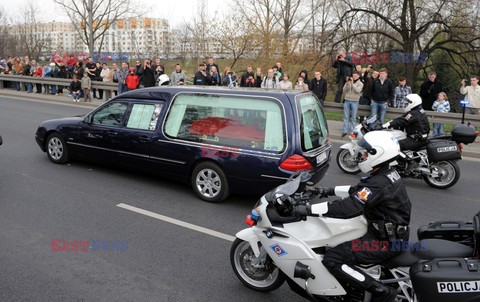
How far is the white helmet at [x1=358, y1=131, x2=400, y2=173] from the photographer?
3.35 metres

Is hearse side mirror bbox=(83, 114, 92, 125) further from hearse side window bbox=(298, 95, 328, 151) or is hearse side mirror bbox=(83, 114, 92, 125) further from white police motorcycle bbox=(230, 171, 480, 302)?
white police motorcycle bbox=(230, 171, 480, 302)

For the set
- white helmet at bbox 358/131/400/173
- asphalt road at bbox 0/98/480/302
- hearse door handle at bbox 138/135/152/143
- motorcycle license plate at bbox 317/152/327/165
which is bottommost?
asphalt road at bbox 0/98/480/302

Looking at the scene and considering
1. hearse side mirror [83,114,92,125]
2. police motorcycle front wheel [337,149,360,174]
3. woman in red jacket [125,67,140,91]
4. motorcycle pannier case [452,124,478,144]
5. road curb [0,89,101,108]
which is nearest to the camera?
motorcycle pannier case [452,124,478,144]

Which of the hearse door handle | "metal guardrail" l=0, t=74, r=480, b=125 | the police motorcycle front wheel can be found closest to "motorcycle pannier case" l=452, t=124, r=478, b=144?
the police motorcycle front wheel

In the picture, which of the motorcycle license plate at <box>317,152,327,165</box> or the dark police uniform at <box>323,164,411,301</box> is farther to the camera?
the motorcycle license plate at <box>317,152,327,165</box>

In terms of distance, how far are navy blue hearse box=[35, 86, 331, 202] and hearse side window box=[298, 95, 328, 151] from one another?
0.05 feet

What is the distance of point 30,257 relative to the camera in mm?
4625

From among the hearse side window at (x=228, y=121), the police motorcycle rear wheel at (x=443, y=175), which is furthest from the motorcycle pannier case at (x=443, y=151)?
the hearse side window at (x=228, y=121)

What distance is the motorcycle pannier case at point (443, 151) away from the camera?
23.8 ft

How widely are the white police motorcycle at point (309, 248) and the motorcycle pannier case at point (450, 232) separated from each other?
0.24 m

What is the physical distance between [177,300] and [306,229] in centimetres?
135

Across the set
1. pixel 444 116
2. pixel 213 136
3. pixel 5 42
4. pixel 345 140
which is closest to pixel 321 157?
pixel 213 136

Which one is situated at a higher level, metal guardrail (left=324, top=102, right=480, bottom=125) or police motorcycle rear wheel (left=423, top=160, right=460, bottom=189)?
metal guardrail (left=324, top=102, right=480, bottom=125)

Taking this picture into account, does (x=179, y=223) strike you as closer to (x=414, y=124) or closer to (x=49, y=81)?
(x=414, y=124)
